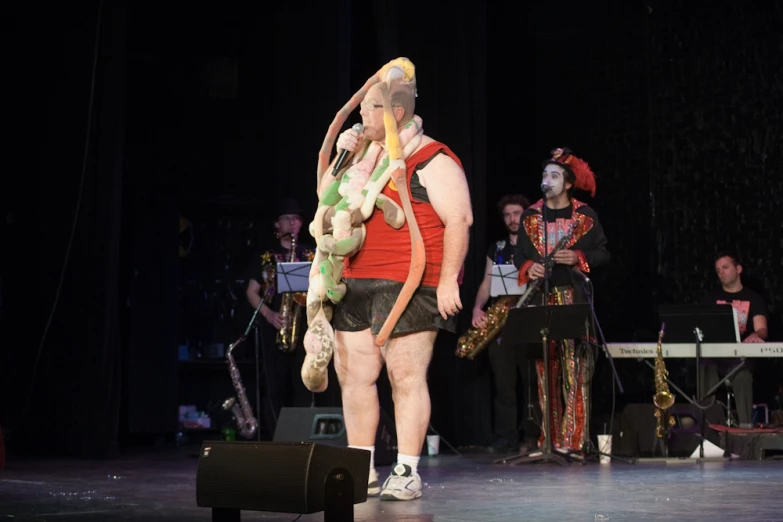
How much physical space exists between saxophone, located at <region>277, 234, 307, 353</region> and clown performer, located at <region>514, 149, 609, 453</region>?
1.78 metres

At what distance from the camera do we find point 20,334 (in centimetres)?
810

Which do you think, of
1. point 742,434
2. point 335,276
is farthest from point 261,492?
point 742,434

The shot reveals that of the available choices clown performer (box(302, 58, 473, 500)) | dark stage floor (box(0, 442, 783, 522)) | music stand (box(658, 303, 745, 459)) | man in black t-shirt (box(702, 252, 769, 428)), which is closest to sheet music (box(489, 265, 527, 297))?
music stand (box(658, 303, 745, 459))

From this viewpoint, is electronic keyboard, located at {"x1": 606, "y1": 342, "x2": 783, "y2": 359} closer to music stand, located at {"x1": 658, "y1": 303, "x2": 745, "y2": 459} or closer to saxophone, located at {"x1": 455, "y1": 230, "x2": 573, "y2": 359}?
music stand, located at {"x1": 658, "y1": 303, "x2": 745, "y2": 459}

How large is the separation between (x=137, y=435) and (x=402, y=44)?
3947mm

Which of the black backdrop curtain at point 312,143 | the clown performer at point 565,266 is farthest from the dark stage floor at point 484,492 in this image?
the black backdrop curtain at point 312,143

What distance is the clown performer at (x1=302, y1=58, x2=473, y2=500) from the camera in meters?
4.53

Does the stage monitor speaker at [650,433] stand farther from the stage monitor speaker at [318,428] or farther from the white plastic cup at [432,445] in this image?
the stage monitor speaker at [318,428]

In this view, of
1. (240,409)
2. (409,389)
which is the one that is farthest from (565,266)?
(409,389)

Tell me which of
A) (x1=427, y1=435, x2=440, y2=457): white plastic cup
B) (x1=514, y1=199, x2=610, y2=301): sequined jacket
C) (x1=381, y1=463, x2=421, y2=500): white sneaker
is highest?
(x1=514, y1=199, x2=610, y2=301): sequined jacket

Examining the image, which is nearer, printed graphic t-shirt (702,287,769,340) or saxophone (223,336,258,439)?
printed graphic t-shirt (702,287,769,340)

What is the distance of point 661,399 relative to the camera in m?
7.52

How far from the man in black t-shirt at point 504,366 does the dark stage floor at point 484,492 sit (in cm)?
151

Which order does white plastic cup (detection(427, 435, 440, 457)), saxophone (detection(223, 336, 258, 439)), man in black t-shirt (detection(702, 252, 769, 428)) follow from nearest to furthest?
white plastic cup (detection(427, 435, 440, 457)) < man in black t-shirt (detection(702, 252, 769, 428)) < saxophone (detection(223, 336, 258, 439))
